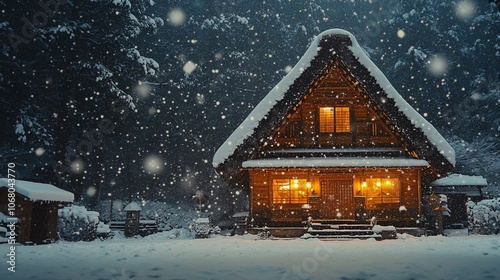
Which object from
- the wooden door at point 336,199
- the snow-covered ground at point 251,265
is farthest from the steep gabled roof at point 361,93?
the snow-covered ground at point 251,265

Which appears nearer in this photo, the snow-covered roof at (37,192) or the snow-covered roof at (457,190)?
Answer: the snow-covered roof at (37,192)

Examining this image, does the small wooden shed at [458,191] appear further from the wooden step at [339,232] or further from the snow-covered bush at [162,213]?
the snow-covered bush at [162,213]

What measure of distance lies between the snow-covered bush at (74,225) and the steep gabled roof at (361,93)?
5520mm

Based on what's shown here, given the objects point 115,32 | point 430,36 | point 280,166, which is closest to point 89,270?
point 280,166

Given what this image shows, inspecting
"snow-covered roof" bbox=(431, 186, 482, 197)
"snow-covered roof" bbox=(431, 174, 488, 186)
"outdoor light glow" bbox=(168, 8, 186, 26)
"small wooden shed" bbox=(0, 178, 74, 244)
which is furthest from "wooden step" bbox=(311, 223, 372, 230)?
"outdoor light glow" bbox=(168, 8, 186, 26)

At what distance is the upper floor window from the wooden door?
2.45 m

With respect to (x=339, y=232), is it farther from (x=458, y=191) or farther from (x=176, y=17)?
(x=176, y=17)

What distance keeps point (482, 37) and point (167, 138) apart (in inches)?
1231

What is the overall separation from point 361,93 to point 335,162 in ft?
10.9

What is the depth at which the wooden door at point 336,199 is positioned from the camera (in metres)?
19.6

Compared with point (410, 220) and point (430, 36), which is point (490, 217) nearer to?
point (410, 220)

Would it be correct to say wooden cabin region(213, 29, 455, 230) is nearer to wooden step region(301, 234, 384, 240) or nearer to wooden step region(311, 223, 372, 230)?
wooden step region(311, 223, 372, 230)

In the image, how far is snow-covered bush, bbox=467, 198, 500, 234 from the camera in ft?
55.8

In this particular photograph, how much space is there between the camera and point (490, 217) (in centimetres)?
1712
